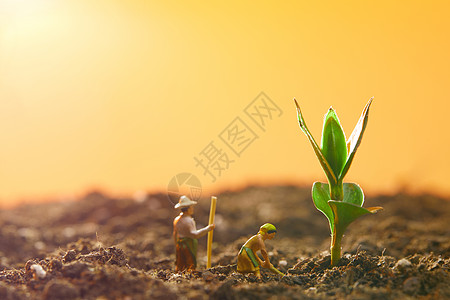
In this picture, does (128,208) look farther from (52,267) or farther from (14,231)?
Result: (52,267)

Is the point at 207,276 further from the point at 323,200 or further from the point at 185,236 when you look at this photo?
the point at 323,200

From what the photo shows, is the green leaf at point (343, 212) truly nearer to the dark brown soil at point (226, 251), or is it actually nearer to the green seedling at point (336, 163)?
the green seedling at point (336, 163)

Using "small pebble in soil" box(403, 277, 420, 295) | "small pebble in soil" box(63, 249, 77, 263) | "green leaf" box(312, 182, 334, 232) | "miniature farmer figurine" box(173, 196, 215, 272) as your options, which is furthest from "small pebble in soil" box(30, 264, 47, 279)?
Answer: "small pebble in soil" box(403, 277, 420, 295)

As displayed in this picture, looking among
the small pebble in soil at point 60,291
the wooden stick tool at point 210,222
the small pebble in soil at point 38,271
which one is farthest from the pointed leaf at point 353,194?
the small pebble in soil at point 38,271

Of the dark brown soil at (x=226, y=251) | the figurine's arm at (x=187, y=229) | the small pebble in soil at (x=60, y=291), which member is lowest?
the dark brown soil at (x=226, y=251)

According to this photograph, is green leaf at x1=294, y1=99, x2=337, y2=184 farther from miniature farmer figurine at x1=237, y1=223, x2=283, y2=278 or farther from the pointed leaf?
miniature farmer figurine at x1=237, y1=223, x2=283, y2=278

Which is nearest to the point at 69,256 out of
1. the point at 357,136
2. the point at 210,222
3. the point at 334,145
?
the point at 210,222
